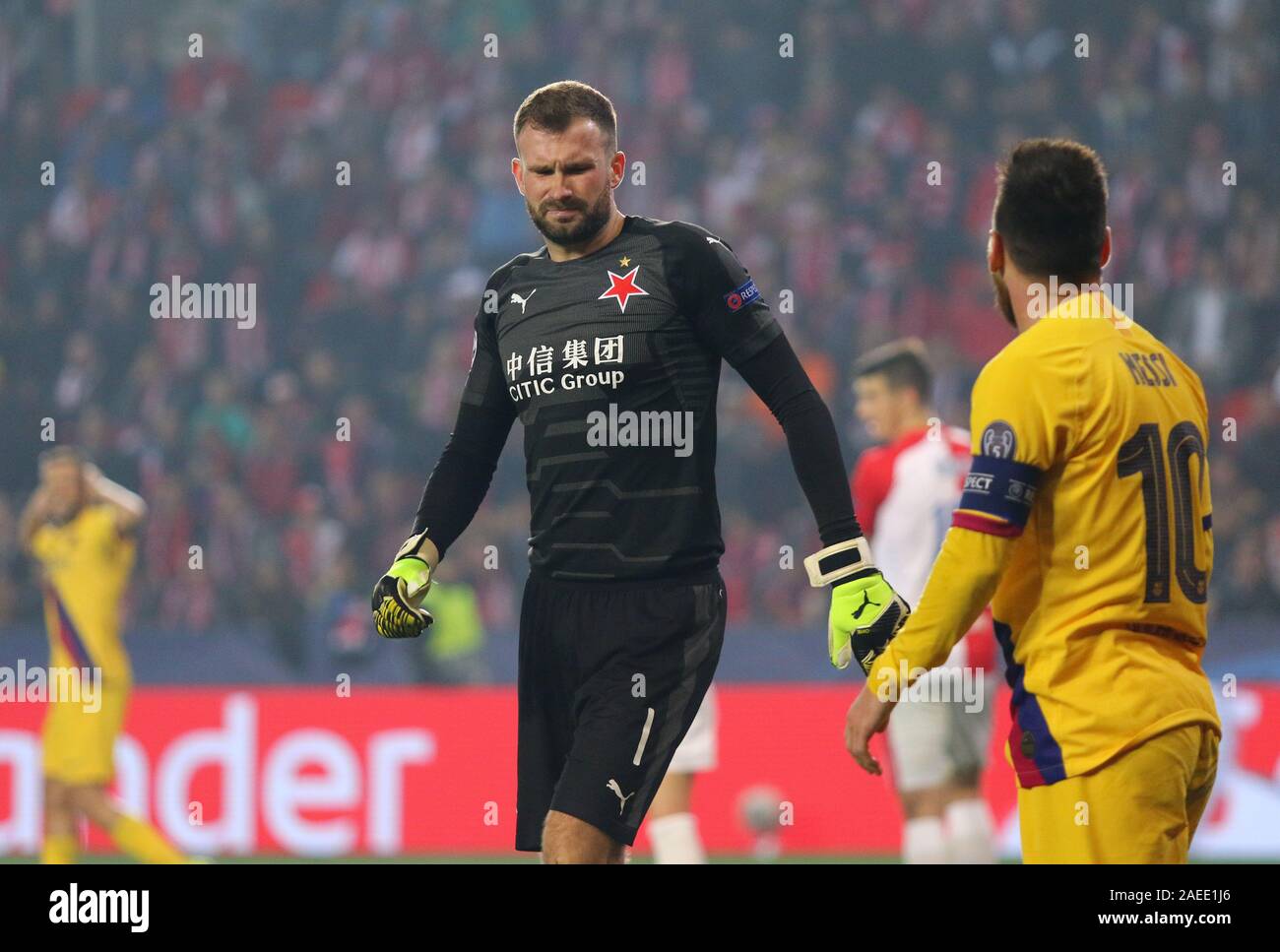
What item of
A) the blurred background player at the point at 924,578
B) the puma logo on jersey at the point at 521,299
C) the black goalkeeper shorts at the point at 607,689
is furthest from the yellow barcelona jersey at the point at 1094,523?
the blurred background player at the point at 924,578

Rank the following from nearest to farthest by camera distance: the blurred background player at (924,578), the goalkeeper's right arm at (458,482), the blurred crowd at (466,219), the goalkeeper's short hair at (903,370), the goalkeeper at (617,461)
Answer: the goalkeeper at (617,461) < the goalkeeper's right arm at (458,482) < the blurred background player at (924,578) < the goalkeeper's short hair at (903,370) < the blurred crowd at (466,219)

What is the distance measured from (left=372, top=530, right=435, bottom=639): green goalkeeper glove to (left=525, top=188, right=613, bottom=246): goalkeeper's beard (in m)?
0.88

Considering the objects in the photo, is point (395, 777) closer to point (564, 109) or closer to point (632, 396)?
point (632, 396)

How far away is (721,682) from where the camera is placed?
10672mm

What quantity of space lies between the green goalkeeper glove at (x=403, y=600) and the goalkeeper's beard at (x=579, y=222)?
0.88m

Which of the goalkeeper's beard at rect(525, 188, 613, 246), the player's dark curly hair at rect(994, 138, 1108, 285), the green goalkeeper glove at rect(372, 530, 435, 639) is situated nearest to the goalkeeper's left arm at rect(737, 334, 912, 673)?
the goalkeeper's beard at rect(525, 188, 613, 246)

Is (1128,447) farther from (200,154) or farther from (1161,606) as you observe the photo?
(200,154)

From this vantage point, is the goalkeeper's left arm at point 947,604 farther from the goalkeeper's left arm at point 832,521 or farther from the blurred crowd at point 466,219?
the blurred crowd at point 466,219

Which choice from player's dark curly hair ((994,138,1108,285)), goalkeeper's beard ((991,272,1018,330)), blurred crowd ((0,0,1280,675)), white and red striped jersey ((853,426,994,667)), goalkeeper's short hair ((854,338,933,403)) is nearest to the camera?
player's dark curly hair ((994,138,1108,285))

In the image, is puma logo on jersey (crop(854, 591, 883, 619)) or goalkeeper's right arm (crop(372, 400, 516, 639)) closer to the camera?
puma logo on jersey (crop(854, 591, 883, 619))

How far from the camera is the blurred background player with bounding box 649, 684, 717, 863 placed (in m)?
6.69

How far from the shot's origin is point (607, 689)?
4.23m

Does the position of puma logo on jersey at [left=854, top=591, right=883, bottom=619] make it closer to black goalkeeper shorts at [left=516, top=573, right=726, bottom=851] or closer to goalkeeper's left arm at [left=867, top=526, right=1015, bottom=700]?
black goalkeeper shorts at [left=516, top=573, right=726, bottom=851]

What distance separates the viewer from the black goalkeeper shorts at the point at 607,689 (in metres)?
4.12
